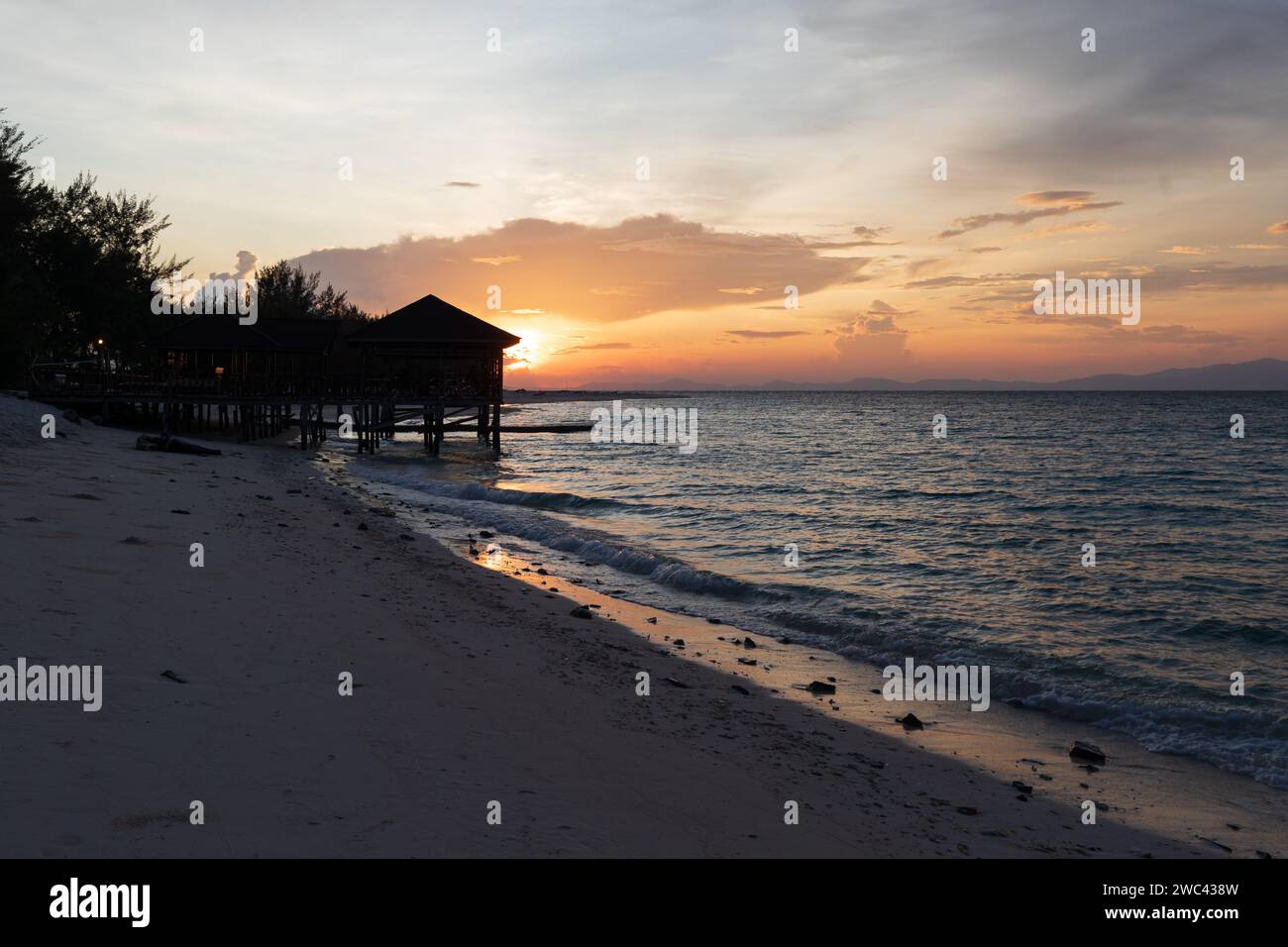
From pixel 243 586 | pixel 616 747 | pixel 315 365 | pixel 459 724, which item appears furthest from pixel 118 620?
pixel 315 365

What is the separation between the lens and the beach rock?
777 centimetres

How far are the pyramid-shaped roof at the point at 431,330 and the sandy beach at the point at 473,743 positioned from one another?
29.9 meters

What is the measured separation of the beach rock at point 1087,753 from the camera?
7.77 meters

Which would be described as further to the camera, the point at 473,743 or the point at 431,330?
the point at 431,330

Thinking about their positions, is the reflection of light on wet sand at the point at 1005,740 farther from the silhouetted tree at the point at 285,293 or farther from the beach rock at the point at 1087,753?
the silhouetted tree at the point at 285,293

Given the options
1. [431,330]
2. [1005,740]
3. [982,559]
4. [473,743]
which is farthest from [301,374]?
[1005,740]

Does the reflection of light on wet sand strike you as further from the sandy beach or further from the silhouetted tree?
the silhouetted tree

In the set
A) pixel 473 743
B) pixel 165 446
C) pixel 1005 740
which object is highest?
pixel 165 446

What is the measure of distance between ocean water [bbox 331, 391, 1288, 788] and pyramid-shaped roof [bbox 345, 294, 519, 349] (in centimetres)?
613

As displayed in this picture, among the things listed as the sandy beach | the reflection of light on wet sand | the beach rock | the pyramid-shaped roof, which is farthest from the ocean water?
the pyramid-shaped roof

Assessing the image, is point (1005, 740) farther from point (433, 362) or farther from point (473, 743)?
point (433, 362)

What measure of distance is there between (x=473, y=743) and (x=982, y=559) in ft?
50.5

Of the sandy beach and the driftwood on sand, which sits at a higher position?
the driftwood on sand

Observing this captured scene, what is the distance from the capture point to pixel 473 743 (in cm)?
634
